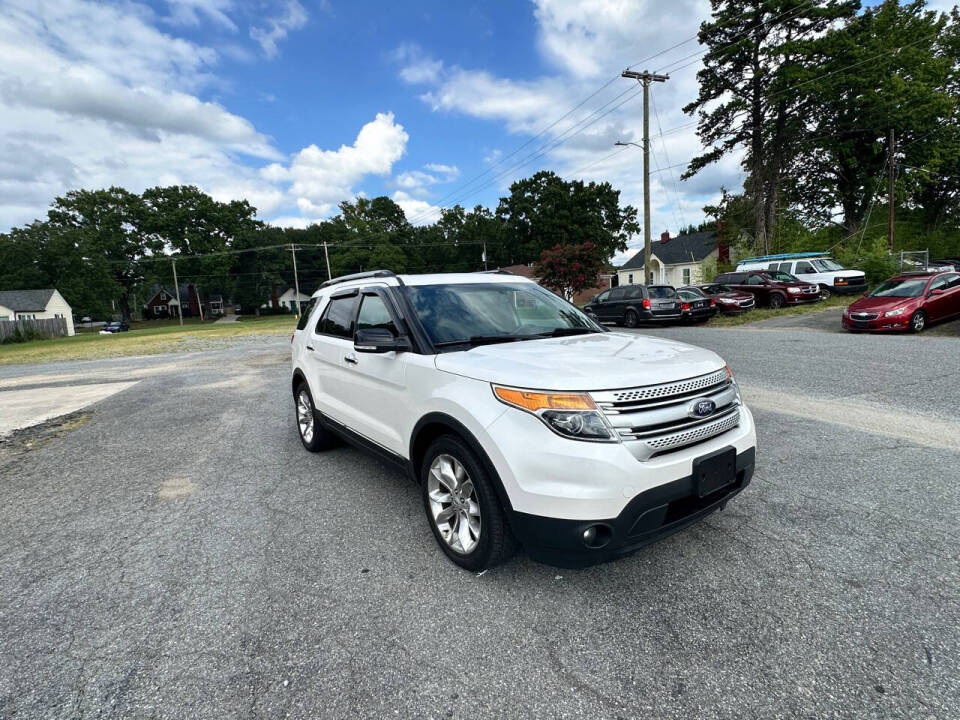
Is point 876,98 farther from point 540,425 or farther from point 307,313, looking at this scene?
point 540,425

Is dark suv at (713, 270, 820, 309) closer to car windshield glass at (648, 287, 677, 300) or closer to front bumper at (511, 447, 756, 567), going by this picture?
car windshield glass at (648, 287, 677, 300)

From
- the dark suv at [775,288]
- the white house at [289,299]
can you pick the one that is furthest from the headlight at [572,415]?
the white house at [289,299]

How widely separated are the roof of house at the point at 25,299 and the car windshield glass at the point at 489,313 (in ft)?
251

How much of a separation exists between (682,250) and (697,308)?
43023mm

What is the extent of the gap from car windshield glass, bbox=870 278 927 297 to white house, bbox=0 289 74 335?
73311 millimetres

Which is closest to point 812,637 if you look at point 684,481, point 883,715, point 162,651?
point 883,715

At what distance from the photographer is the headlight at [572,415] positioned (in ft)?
7.60

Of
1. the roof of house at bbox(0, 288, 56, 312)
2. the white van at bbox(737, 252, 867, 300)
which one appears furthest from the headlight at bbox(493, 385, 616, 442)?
the roof of house at bbox(0, 288, 56, 312)

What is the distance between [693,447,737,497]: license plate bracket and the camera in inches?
96.9

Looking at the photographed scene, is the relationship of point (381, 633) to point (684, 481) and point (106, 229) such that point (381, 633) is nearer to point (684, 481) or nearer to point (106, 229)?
point (684, 481)

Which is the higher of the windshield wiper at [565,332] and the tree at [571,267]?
the tree at [571,267]

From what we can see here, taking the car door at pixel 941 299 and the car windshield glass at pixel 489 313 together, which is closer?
the car windshield glass at pixel 489 313

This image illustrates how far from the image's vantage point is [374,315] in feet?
12.6

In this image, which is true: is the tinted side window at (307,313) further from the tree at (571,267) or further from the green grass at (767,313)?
the tree at (571,267)
